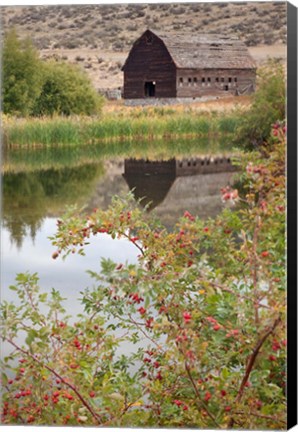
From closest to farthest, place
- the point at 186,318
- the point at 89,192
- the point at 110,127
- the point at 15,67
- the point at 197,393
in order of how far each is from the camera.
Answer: the point at 186,318 → the point at 197,393 → the point at 89,192 → the point at 15,67 → the point at 110,127

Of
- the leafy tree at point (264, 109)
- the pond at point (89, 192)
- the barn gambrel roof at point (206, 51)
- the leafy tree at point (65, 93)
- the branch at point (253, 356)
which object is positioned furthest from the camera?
the leafy tree at point (65, 93)

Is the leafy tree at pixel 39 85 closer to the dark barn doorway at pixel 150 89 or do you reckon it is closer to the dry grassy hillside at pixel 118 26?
the dry grassy hillside at pixel 118 26

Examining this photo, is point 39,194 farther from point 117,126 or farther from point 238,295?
point 238,295

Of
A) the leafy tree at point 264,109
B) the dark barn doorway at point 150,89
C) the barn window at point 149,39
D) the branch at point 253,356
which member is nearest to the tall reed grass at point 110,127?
the dark barn doorway at point 150,89

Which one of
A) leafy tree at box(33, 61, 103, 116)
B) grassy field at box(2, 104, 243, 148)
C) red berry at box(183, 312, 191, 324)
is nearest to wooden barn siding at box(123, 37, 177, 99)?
grassy field at box(2, 104, 243, 148)

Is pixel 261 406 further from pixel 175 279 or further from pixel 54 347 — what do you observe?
pixel 54 347

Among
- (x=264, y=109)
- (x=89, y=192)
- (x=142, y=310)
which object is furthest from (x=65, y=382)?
(x=264, y=109)

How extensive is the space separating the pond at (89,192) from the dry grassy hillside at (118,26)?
20.8 inches

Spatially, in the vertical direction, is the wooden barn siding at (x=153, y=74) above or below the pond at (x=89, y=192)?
above

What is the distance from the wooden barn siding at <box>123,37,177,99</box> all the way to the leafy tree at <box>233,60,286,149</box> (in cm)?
51

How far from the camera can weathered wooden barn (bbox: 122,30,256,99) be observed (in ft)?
19.6

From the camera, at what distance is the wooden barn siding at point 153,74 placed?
612cm

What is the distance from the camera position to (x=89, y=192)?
596cm

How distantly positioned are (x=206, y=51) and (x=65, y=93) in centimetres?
90
